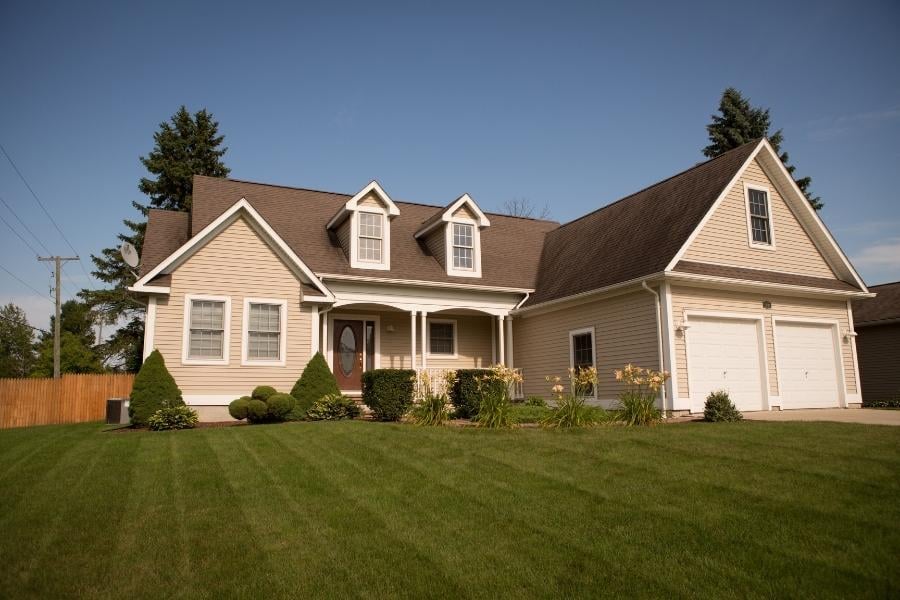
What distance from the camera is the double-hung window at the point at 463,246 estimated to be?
20281mm

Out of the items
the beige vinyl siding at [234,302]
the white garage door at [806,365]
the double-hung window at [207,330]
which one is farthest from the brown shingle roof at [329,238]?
the white garage door at [806,365]

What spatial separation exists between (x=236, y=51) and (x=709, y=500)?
14.6m

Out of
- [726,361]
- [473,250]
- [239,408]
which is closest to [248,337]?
[239,408]

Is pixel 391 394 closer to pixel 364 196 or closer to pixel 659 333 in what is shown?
pixel 659 333

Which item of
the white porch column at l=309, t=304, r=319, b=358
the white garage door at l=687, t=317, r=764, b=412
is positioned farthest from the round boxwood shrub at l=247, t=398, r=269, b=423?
the white garage door at l=687, t=317, r=764, b=412

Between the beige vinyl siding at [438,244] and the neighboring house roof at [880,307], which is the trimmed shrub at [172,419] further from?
the neighboring house roof at [880,307]

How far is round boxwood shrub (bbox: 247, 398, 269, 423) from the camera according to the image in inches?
549

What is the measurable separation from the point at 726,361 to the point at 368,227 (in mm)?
10759

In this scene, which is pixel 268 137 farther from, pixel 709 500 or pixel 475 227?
pixel 709 500

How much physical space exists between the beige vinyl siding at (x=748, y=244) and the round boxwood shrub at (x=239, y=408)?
11192 mm

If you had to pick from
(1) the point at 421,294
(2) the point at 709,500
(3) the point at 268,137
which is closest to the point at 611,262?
(1) the point at 421,294

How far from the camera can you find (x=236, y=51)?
15359mm

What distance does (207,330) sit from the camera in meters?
15.5

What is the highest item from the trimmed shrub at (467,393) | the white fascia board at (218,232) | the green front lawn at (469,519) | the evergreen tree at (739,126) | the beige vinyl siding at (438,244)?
the evergreen tree at (739,126)
